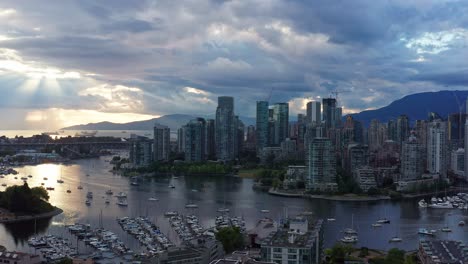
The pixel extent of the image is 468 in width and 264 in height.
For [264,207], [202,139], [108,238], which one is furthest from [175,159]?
[108,238]

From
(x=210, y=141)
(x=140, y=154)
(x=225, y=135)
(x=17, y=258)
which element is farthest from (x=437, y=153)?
(x=17, y=258)

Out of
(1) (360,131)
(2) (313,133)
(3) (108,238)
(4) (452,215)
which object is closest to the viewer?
(3) (108,238)

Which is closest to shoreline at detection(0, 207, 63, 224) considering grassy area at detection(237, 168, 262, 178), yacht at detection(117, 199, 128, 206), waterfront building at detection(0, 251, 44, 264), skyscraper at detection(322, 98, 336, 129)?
yacht at detection(117, 199, 128, 206)

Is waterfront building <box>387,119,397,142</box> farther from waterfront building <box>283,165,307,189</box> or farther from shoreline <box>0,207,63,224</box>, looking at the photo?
shoreline <box>0,207,63,224</box>

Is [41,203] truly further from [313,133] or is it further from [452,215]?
[313,133]

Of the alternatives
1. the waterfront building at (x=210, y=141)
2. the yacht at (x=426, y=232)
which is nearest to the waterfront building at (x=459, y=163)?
the waterfront building at (x=210, y=141)

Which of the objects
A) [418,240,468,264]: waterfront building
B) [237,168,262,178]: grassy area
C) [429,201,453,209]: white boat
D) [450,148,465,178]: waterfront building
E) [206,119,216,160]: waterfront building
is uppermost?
[206,119,216,160]: waterfront building
